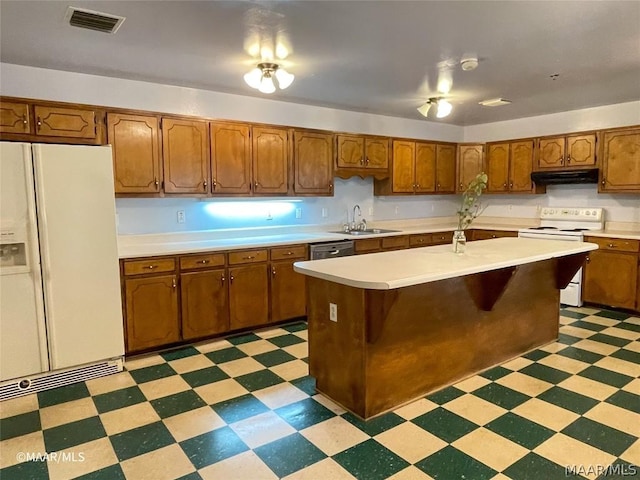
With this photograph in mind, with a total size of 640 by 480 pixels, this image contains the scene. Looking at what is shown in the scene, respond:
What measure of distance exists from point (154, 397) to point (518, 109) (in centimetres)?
522

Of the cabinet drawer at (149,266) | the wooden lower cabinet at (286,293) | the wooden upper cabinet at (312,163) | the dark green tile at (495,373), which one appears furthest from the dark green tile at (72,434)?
the wooden upper cabinet at (312,163)

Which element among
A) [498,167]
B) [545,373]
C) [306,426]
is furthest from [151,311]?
[498,167]

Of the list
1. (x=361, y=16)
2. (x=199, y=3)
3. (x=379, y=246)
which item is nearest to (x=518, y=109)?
(x=379, y=246)

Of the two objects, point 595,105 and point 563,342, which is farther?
point 595,105

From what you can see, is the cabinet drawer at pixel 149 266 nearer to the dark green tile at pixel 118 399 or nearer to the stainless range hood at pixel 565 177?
the dark green tile at pixel 118 399

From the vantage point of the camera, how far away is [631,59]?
3.34 meters

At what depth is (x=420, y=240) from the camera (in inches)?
225

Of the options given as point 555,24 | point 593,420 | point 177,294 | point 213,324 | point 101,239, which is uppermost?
point 555,24

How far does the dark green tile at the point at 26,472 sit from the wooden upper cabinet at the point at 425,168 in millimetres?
5031

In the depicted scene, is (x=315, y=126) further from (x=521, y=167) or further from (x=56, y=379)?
(x=56, y=379)

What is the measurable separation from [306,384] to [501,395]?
136cm

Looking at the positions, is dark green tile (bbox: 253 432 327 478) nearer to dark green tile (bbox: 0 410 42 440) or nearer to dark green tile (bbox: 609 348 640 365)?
dark green tile (bbox: 0 410 42 440)

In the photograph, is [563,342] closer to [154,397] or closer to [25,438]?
[154,397]

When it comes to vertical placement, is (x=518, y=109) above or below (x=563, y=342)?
above
